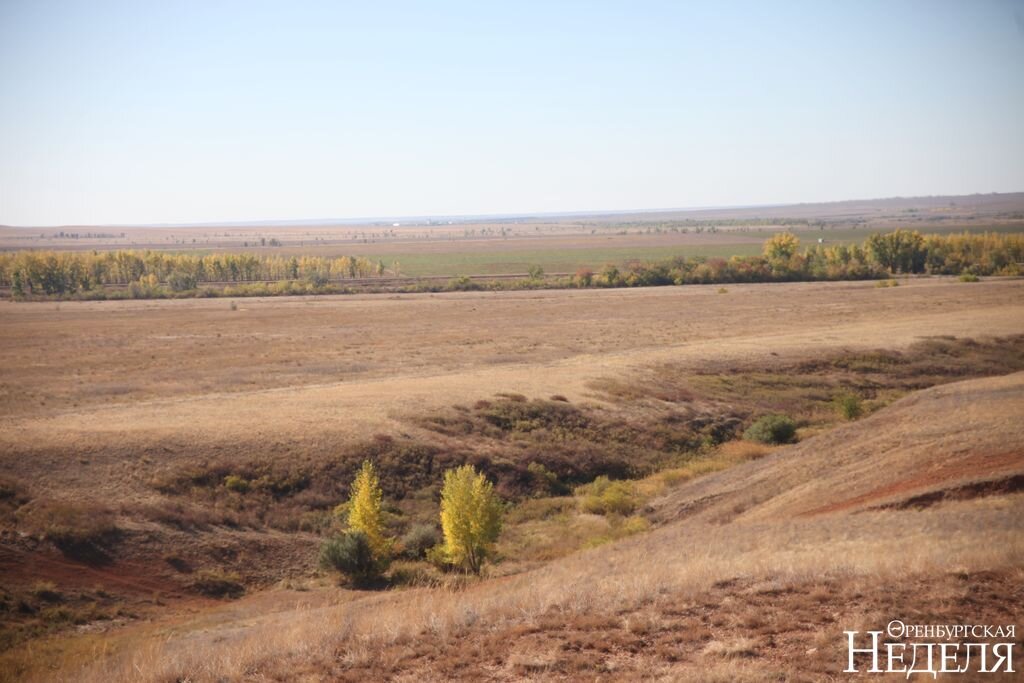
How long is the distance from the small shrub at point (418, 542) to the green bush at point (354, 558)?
6.33 feet

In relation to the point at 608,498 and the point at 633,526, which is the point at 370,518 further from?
the point at 608,498

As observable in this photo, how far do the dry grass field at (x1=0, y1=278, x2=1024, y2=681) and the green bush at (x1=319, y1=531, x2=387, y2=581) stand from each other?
0.79 meters

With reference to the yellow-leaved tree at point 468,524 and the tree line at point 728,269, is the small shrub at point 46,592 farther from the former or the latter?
the tree line at point 728,269

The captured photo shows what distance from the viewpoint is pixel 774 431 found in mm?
39844

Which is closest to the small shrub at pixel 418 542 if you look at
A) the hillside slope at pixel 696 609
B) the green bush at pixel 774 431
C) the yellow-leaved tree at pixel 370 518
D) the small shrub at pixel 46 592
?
the yellow-leaved tree at pixel 370 518

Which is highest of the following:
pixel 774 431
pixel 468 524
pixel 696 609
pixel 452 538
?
pixel 696 609

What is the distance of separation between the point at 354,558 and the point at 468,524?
3.80m

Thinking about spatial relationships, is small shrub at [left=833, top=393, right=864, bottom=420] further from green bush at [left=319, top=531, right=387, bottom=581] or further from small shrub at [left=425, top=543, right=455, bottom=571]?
green bush at [left=319, top=531, right=387, bottom=581]

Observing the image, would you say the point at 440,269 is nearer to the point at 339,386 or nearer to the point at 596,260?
the point at 596,260

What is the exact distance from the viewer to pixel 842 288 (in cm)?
10700

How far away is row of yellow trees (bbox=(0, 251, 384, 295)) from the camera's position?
130125 millimetres

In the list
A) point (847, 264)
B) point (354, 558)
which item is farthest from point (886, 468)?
point (847, 264)

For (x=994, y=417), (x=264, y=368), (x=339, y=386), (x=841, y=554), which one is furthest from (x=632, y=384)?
(x=841, y=554)

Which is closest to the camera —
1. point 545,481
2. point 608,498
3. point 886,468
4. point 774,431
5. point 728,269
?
point 886,468
